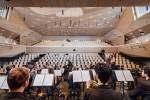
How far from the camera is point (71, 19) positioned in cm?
4094

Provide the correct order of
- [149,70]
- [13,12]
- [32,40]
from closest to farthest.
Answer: [149,70]
[13,12]
[32,40]

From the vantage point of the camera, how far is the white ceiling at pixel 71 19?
37.8 metres

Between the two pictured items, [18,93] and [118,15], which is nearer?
[18,93]

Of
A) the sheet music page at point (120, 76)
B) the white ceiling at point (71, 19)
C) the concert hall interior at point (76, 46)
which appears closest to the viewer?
the sheet music page at point (120, 76)

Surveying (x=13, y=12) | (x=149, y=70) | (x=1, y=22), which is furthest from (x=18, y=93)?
(x=13, y=12)

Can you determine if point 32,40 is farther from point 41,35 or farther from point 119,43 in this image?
point 119,43

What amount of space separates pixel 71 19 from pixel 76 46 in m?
4.13

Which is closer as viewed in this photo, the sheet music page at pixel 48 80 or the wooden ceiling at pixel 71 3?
the sheet music page at pixel 48 80

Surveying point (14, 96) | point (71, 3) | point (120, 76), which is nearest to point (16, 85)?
point (14, 96)

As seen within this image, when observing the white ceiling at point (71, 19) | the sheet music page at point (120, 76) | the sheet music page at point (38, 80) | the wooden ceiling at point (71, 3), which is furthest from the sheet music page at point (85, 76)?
the white ceiling at point (71, 19)

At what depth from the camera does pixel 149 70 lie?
4559 millimetres

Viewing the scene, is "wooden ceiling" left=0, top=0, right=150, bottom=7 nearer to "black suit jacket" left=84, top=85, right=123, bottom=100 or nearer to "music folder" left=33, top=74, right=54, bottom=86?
"music folder" left=33, top=74, right=54, bottom=86

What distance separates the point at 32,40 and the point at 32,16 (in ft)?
19.0

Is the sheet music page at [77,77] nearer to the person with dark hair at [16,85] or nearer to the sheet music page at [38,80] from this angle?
the sheet music page at [38,80]
